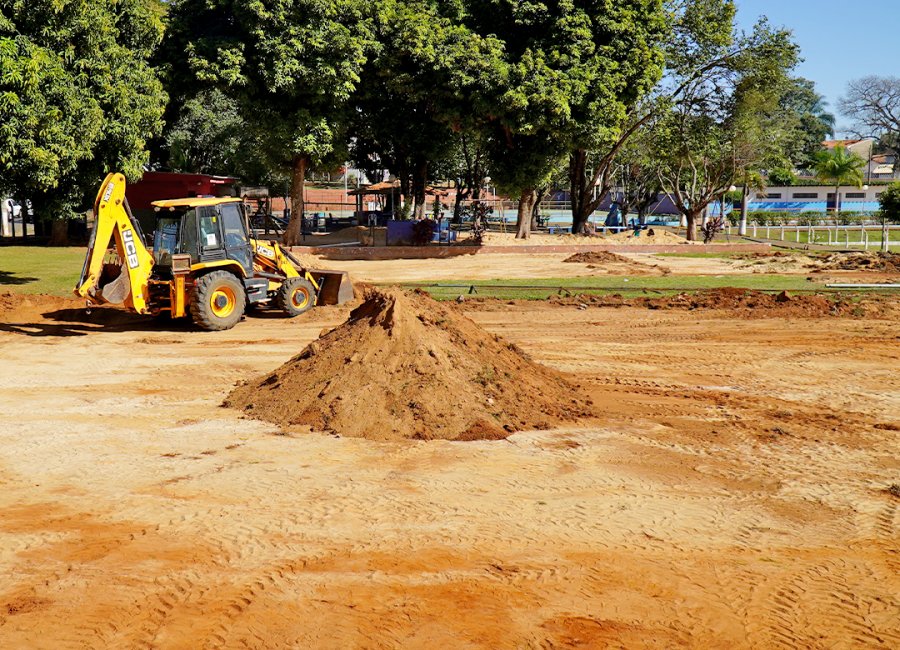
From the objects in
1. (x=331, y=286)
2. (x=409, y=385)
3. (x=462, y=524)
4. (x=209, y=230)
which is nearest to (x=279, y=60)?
(x=331, y=286)

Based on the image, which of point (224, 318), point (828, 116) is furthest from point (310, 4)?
point (828, 116)

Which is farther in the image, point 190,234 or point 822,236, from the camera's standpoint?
point 822,236

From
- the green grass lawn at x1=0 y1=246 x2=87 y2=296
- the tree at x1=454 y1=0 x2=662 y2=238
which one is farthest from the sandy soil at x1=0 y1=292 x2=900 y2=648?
the tree at x1=454 y1=0 x2=662 y2=238

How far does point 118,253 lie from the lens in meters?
16.4

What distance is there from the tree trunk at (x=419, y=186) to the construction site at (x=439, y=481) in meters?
27.5

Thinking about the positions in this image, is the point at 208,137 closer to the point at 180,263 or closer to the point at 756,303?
the point at 180,263

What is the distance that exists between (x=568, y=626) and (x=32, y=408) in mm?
8476

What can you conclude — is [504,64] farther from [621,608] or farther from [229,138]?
[621,608]

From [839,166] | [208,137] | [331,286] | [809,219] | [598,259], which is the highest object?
[839,166]

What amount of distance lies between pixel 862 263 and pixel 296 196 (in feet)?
71.5

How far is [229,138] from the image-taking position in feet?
159

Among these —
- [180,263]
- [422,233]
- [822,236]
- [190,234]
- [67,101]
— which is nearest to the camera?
[180,263]

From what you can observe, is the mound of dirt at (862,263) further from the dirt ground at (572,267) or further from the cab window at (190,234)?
the cab window at (190,234)

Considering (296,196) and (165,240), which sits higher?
(296,196)
